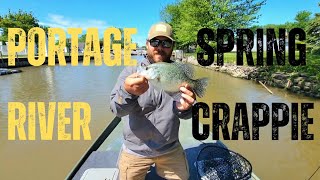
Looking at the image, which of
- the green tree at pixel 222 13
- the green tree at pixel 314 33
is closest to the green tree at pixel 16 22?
the green tree at pixel 222 13

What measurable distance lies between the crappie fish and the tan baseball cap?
398 millimetres

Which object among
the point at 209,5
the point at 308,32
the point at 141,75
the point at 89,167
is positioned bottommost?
the point at 89,167

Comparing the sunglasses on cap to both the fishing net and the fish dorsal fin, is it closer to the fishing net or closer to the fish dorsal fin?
the fish dorsal fin

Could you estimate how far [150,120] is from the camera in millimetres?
2979

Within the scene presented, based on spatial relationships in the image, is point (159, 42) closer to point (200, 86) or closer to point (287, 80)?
point (200, 86)

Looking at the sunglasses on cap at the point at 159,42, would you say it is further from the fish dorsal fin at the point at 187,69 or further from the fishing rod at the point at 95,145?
the fishing rod at the point at 95,145

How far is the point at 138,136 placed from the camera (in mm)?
3020

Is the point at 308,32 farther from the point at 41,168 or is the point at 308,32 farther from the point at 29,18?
the point at 29,18

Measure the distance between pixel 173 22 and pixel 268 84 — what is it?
1859 inches

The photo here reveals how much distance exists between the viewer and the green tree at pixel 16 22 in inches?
1911

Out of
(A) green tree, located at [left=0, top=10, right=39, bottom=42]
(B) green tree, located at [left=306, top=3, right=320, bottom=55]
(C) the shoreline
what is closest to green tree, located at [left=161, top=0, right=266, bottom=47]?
(C) the shoreline

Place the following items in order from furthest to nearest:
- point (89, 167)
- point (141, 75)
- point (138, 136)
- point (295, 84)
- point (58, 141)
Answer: point (295, 84)
point (58, 141)
point (89, 167)
point (138, 136)
point (141, 75)

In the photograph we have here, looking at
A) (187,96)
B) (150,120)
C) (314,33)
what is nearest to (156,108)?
(150,120)

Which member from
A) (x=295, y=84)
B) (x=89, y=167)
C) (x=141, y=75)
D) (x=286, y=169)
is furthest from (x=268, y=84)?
(x=141, y=75)
